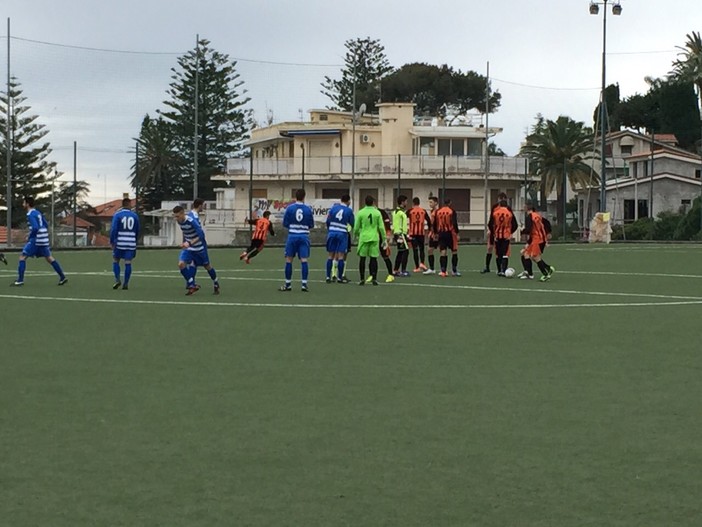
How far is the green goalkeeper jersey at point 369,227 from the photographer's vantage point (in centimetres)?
2491

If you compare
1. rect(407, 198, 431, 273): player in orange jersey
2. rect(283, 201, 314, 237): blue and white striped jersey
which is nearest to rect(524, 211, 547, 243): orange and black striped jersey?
rect(407, 198, 431, 273): player in orange jersey

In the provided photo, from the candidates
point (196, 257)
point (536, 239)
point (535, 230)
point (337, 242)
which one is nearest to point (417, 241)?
point (536, 239)

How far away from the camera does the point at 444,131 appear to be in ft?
266

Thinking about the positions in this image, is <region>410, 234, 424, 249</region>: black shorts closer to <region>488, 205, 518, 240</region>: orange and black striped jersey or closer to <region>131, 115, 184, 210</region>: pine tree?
<region>488, 205, 518, 240</region>: orange and black striped jersey

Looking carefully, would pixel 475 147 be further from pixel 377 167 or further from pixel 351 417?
pixel 351 417

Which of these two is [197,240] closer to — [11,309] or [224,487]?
[11,309]

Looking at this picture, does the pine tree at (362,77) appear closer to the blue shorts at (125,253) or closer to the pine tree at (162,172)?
the pine tree at (162,172)

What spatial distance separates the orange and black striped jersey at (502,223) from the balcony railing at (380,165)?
47685mm

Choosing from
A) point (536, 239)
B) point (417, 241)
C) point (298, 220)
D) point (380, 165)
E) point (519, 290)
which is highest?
point (380, 165)

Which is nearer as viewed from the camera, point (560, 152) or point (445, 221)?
point (445, 221)

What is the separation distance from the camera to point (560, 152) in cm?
9988

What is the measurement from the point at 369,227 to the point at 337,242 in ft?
3.17

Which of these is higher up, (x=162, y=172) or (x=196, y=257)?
(x=162, y=172)

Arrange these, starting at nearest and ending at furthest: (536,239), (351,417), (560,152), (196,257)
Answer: (351,417) → (196,257) → (536,239) → (560,152)
